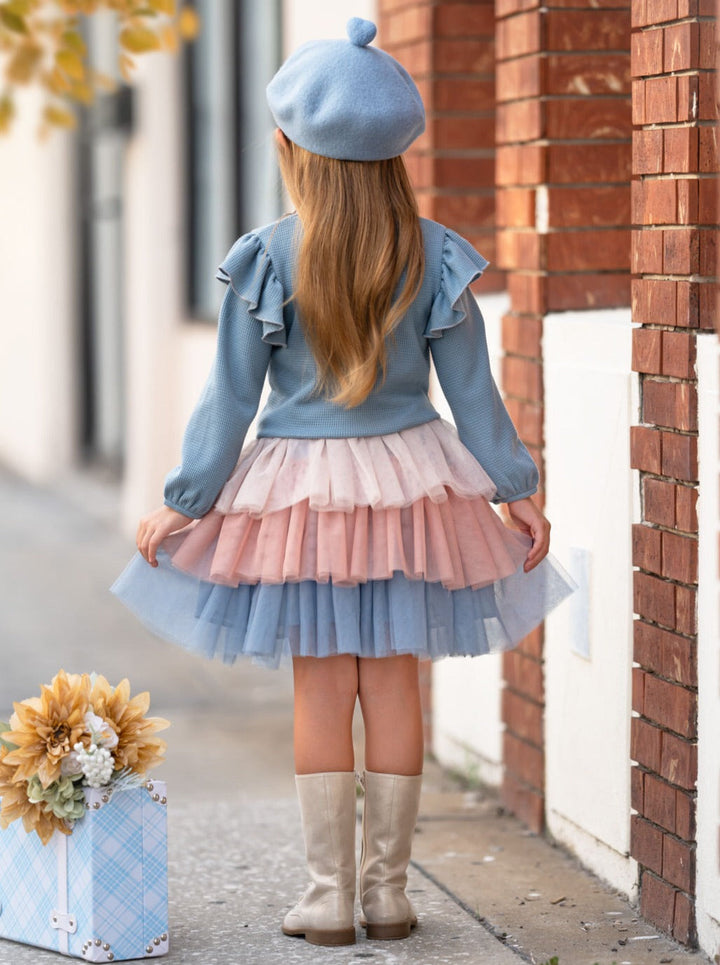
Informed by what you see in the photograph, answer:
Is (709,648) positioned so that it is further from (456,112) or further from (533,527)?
(456,112)

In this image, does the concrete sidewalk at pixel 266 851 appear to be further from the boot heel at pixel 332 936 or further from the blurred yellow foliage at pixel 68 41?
the blurred yellow foliage at pixel 68 41

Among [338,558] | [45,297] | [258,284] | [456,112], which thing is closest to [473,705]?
[338,558]

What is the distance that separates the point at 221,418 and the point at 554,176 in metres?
1.21

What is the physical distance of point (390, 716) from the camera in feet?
10.3

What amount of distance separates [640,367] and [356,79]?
2.74 feet

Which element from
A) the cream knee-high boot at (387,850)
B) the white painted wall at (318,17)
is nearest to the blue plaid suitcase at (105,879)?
the cream knee-high boot at (387,850)

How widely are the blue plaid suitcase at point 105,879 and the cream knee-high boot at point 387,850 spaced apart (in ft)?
1.34

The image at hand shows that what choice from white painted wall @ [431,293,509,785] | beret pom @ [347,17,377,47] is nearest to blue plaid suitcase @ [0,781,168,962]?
white painted wall @ [431,293,509,785]

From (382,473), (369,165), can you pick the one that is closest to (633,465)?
(382,473)

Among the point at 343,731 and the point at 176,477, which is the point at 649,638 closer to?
the point at 343,731

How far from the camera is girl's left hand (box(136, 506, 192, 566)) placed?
3.02 m

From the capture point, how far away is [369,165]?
2.97 metres

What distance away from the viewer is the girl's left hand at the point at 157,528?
3018mm

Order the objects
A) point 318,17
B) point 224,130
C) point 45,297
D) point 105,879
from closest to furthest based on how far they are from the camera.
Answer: point 105,879 < point 318,17 < point 224,130 < point 45,297
